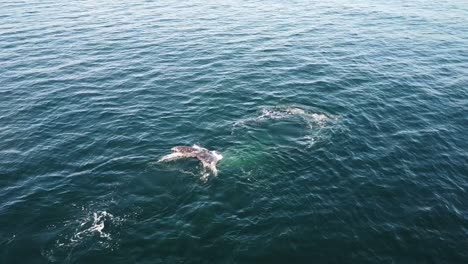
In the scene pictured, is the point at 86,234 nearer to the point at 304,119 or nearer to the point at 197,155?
the point at 197,155

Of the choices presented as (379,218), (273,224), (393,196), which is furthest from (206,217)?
(393,196)

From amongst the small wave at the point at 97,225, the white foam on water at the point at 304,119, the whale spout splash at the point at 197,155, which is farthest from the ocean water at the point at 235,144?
the whale spout splash at the point at 197,155

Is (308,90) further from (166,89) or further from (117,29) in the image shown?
(117,29)

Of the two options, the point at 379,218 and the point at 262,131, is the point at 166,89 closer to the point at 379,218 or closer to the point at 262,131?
the point at 262,131

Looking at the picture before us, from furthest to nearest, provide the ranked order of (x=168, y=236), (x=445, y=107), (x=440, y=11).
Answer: (x=440, y=11)
(x=445, y=107)
(x=168, y=236)

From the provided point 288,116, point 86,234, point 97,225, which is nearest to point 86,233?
point 86,234

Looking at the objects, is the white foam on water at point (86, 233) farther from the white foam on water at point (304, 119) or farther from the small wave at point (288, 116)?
the small wave at point (288, 116)

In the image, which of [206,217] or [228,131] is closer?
[206,217]

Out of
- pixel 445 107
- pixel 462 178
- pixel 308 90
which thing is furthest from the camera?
pixel 308 90
